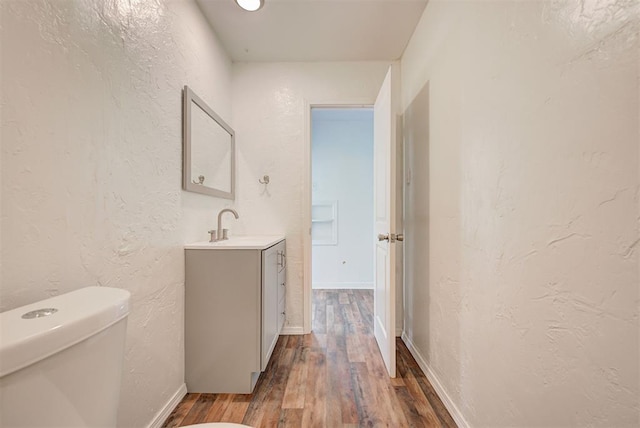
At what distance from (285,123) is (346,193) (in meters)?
1.80

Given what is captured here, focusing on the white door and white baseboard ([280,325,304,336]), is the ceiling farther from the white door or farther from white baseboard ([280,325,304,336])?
white baseboard ([280,325,304,336])

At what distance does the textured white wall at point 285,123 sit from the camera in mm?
2412

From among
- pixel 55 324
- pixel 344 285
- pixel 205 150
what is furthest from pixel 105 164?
pixel 344 285

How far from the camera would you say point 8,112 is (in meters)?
0.71

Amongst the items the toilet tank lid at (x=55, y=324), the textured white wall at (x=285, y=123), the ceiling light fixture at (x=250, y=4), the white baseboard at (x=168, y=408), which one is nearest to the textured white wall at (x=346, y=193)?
the textured white wall at (x=285, y=123)

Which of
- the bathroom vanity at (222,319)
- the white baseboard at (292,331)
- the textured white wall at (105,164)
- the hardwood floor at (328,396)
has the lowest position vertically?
the hardwood floor at (328,396)

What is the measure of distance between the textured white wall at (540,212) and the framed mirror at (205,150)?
57.4 inches

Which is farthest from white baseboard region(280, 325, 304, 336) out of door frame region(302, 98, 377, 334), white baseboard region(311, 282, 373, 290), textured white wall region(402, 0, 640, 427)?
white baseboard region(311, 282, 373, 290)

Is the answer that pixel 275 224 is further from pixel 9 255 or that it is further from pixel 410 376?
pixel 9 255

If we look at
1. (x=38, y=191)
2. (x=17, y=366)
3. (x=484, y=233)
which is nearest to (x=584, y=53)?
(x=484, y=233)

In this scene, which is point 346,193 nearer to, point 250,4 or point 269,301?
point 269,301

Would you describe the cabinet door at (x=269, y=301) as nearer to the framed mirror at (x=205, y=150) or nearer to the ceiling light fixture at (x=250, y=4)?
the framed mirror at (x=205, y=150)

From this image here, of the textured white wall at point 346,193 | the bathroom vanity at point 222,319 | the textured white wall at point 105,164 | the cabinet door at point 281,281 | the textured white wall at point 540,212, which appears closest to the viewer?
the textured white wall at point 540,212

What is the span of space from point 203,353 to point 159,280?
0.54m
